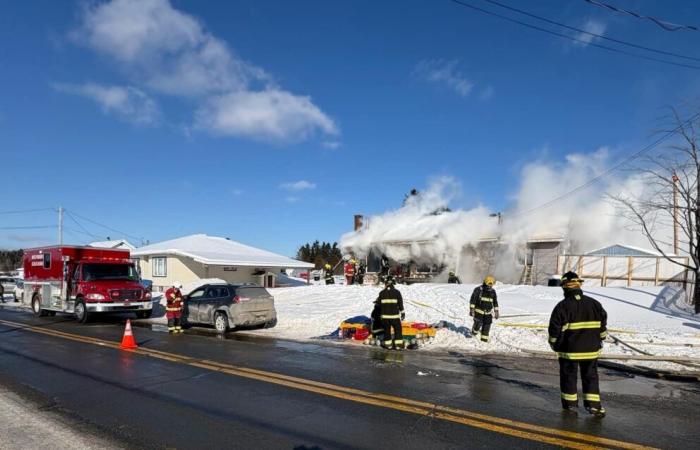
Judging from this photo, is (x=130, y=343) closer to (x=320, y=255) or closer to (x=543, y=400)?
(x=543, y=400)

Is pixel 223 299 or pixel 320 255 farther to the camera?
pixel 320 255

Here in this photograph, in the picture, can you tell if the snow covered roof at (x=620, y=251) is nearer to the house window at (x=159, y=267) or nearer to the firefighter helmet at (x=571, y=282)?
the firefighter helmet at (x=571, y=282)

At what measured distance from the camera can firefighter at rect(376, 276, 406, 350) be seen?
11820 millimetres

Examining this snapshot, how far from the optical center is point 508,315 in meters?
17.0

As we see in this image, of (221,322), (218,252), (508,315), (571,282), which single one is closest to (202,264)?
(218,252)

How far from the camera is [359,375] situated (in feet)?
29.2

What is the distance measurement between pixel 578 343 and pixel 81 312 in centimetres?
1819

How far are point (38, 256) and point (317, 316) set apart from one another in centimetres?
1245

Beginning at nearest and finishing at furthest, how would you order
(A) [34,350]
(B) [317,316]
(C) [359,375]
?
(C) [359,375]
(A) [34,350]
(B) [317,316]

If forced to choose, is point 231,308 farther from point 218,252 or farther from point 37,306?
point 218,252

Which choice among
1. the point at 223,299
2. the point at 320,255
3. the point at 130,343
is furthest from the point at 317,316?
the point at 320,255

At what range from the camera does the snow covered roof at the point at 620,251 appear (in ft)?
86.3

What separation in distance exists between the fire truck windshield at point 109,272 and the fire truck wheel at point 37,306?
3.89 meters

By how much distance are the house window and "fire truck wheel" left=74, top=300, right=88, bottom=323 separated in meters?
16.1
